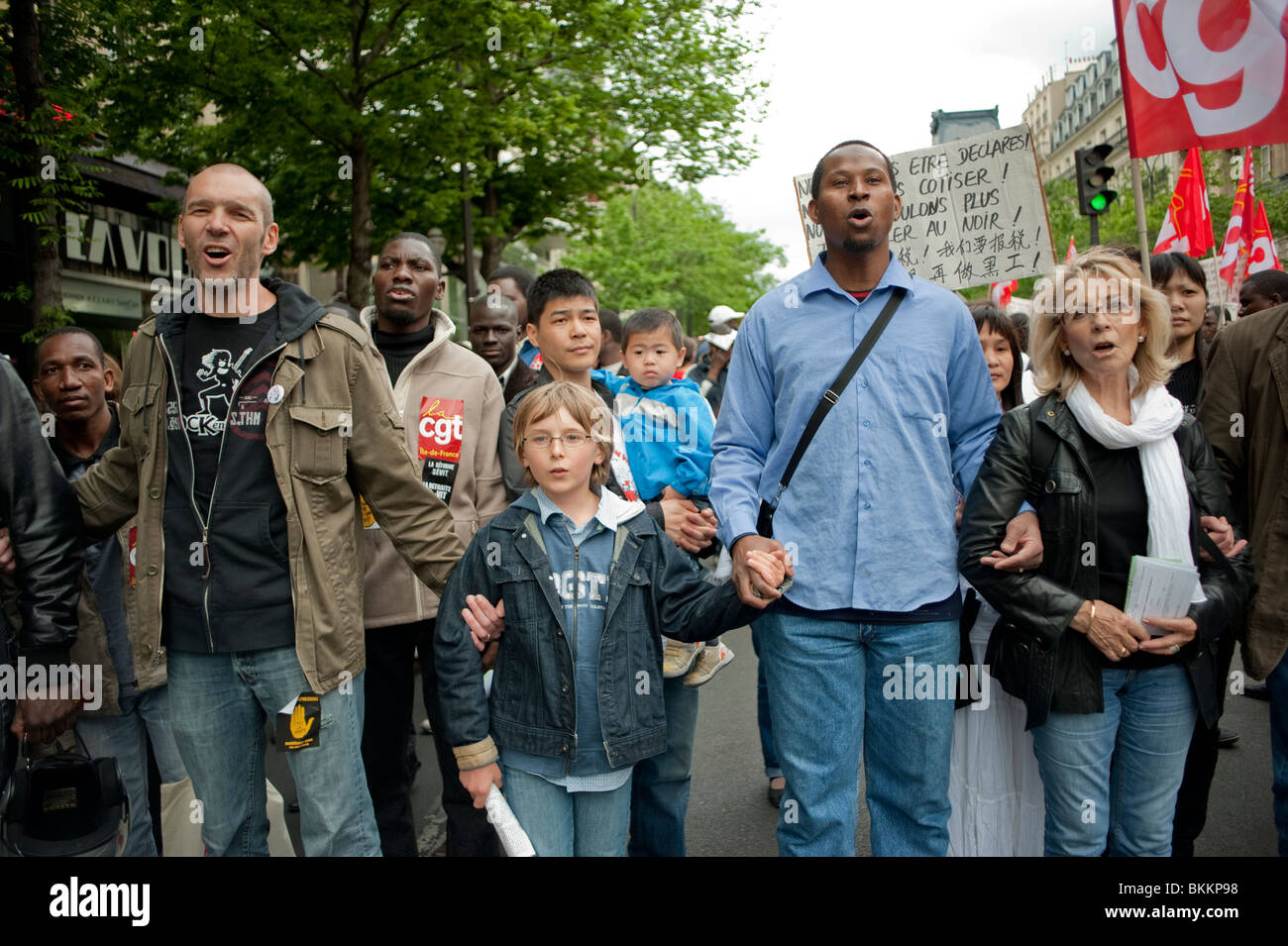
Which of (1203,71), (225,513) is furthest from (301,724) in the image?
(1203,71)

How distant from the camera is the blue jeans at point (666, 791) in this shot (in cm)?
346

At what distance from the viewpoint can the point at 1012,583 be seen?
299 centimetres

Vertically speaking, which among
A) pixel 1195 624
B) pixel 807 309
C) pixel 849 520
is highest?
pixel 807 309

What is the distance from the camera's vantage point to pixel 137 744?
3660mm

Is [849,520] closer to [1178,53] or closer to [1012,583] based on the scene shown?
[1012,583]

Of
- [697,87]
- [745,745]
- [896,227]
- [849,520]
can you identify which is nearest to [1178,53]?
[896,227]

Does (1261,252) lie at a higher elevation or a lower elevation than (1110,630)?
higher

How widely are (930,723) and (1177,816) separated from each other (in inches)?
62.5

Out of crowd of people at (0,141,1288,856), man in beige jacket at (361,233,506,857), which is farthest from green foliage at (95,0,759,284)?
crowd of people at (0,141,1288,856)

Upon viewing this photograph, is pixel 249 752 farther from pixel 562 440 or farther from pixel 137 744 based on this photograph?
pixel 562 440

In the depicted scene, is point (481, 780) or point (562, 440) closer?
point (481, 780)

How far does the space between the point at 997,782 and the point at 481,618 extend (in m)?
1.87

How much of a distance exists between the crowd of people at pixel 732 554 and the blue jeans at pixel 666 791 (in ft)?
1.20

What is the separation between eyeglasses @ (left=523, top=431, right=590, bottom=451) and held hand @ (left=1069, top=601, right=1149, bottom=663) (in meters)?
1.53
